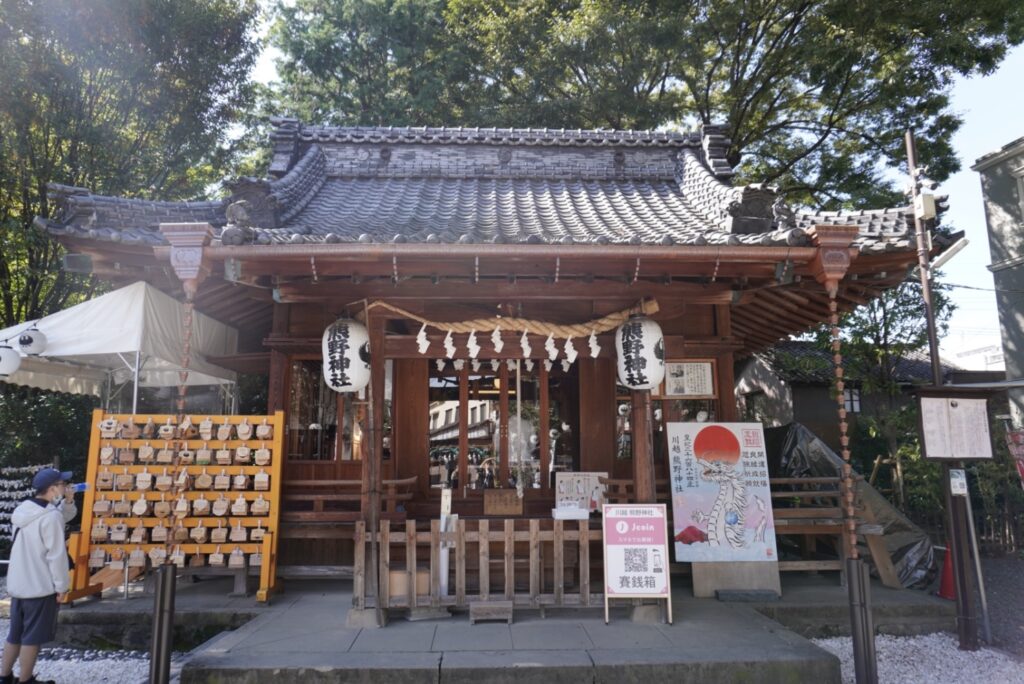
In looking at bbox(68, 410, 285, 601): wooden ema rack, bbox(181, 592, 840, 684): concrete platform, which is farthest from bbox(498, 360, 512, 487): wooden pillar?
bbox(68, 410, 285, 601): wooden ema rack

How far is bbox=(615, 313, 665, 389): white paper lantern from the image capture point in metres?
6.64

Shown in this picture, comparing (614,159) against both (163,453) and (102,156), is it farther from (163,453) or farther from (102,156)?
(102,156)

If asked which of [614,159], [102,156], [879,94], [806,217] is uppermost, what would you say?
[879,94]

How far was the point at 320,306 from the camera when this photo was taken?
352 inches

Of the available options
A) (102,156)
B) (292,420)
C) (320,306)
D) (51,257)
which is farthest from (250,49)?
(292,420)

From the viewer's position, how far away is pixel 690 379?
9.29m

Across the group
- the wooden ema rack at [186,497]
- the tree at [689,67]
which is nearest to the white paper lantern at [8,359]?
the wooden ema rack at [186,497]

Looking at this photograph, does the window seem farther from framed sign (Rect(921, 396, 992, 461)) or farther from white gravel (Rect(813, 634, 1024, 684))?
white gravel (Rect(813, 634, 1024, 684))

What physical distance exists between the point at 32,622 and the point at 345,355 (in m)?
3.48

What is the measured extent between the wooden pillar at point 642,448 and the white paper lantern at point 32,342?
7.28 m

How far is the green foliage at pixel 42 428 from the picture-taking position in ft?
37.0

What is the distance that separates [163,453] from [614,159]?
819cm

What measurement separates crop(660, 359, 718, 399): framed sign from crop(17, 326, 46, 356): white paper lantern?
326 inches

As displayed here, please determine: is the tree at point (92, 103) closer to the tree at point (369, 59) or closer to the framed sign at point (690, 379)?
the tree at point (369, 59)
